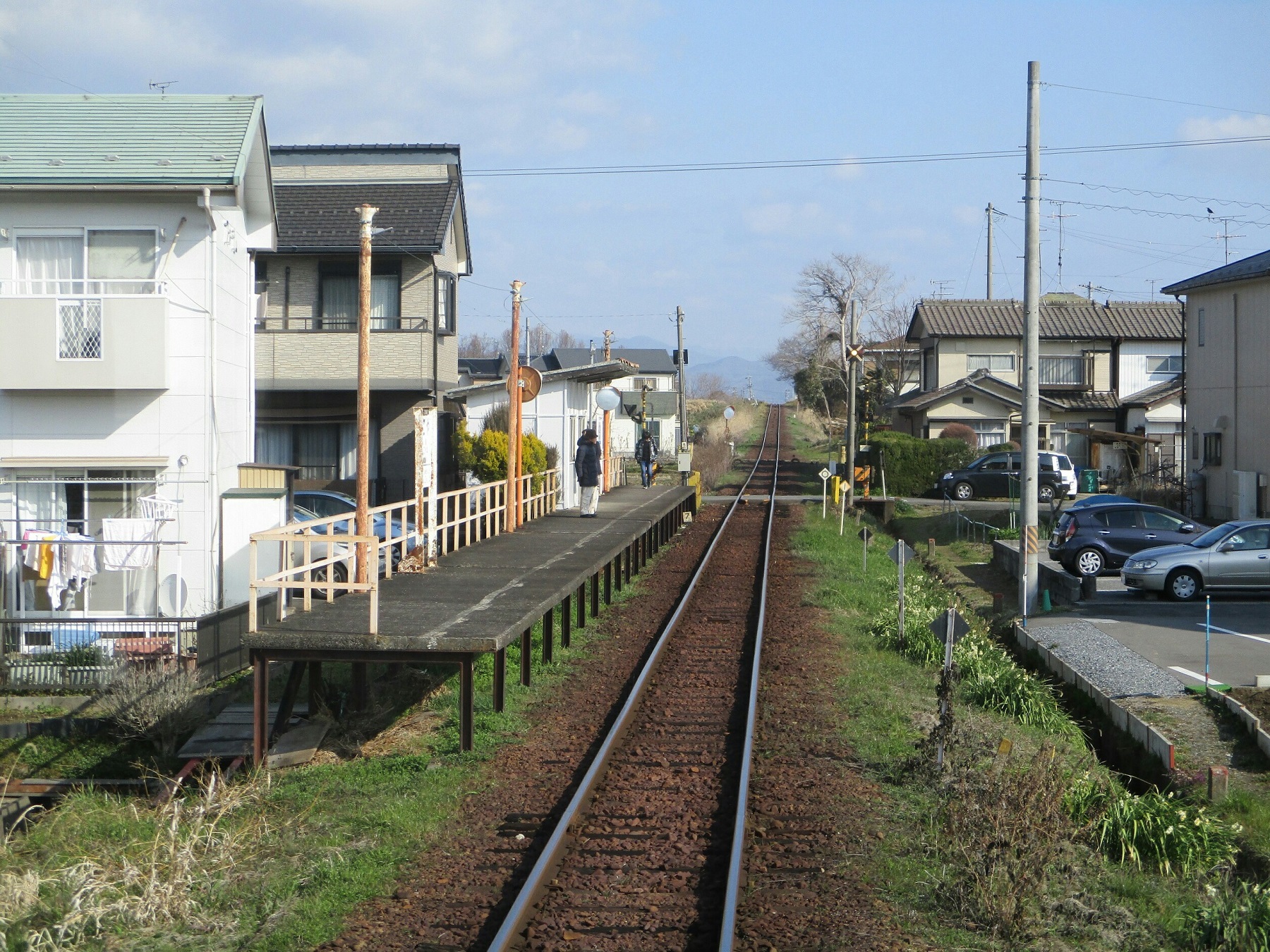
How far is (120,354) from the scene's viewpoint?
631 inches

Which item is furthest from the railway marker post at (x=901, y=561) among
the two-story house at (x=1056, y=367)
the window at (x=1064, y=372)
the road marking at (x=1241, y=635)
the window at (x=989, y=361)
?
the window at (x=989, y=361)

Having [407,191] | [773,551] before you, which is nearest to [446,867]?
[773,551]

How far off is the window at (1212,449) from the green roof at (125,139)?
23429 millimetres

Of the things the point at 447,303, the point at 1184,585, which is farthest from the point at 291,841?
the point at 447,303

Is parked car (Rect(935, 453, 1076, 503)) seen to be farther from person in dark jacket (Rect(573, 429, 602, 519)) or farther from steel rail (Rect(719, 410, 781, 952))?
steel rail (Rect(719, 410, 781, 952))

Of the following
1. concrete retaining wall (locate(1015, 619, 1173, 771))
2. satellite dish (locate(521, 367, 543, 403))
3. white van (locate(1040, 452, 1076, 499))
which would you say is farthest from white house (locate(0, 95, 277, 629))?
white van (locate(1040, 452, 1076, 499))

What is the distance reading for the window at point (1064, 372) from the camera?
4712 centimetres

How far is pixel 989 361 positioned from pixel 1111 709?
1514 inches

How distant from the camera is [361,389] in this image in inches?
472

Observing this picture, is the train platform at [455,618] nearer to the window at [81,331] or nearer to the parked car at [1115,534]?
the window at [81,331]

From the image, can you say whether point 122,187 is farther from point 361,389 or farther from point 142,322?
point 361,389

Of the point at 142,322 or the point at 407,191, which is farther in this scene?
the point at 407,191

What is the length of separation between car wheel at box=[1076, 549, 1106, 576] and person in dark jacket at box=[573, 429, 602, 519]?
9.04 metres

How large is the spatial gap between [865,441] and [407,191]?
75.0 feet
